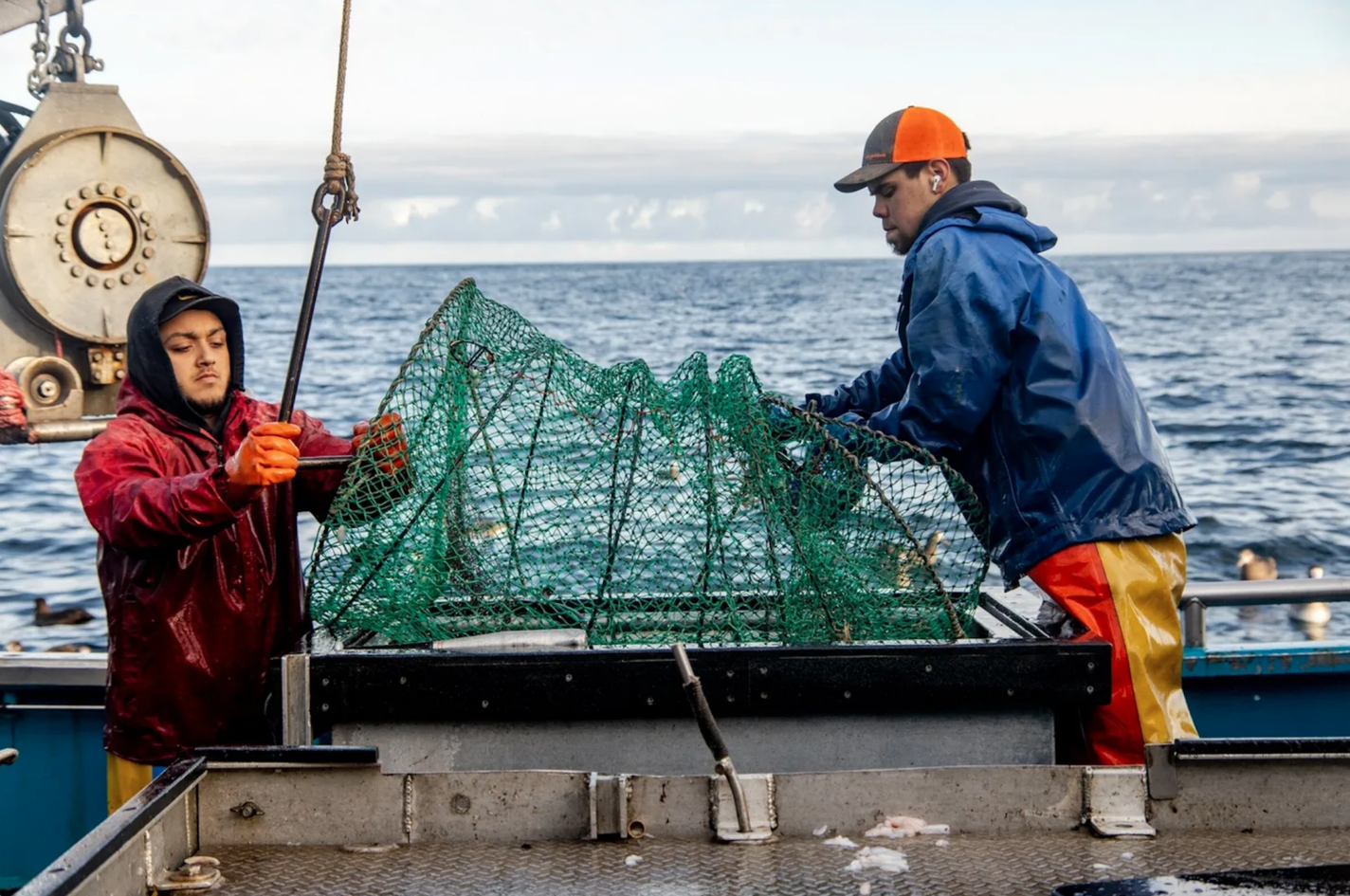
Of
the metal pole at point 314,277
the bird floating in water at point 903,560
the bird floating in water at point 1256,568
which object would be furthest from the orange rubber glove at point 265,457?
the bird floating in water at point 1256,568

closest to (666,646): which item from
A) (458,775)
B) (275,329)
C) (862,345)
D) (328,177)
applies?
(458,775)

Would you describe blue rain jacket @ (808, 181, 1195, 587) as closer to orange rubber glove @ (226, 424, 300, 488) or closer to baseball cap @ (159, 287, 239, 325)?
orange rubber glove @ (226, 424, 300, 488)

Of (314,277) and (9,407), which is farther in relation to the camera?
(9,407)

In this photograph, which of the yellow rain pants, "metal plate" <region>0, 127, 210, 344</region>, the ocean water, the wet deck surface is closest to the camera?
the wet deck surface

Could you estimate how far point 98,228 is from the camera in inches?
212

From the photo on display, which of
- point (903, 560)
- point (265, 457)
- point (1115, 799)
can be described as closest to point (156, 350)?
point (265, 457)

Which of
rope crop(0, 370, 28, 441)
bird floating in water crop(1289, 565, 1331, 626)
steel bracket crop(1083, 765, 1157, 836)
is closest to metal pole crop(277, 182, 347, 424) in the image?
rope crop(0, 370, 28, 441)

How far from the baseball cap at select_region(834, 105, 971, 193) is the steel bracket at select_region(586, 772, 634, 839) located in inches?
88.3

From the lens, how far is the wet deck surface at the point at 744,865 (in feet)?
8.52

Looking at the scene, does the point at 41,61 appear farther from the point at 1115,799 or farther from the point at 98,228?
the point at 1115,799

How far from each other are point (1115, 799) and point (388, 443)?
2121mm

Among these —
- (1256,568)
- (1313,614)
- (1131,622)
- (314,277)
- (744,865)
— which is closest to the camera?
(744,865)

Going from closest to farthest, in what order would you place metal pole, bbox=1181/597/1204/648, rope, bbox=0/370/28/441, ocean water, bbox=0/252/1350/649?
rope, bbox=0/370/28/441 → metal pole, bbox=1181/597/1204/648 → ocean water, bbox=0/252/1350/649

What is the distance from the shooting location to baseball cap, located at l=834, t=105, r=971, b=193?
420cm
